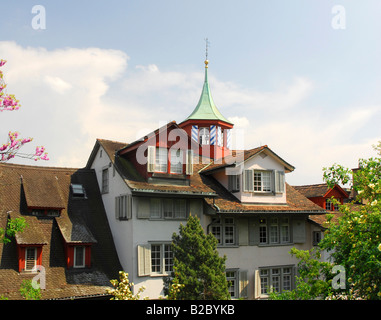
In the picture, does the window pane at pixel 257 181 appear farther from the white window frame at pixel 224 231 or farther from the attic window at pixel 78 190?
the attic window at pixel 78 190

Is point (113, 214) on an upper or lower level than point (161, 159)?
lower

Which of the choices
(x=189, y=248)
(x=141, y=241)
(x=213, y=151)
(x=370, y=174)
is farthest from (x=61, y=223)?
(x=370, y=174)

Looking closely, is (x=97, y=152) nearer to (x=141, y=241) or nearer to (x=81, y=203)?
(x=81, y=203)

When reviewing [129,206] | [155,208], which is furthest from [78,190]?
[155,208]

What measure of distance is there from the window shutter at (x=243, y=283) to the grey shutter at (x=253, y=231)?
1.80 metres

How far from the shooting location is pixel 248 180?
85.3 feet

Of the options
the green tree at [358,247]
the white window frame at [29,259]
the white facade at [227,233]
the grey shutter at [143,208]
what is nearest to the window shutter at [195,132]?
the white facade at [227,233]

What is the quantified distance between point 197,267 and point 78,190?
10031mm

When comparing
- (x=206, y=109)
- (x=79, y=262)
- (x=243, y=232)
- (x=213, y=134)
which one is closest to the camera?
(x=79, y=262)

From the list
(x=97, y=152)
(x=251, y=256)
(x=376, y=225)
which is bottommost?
(x=251, y=256)

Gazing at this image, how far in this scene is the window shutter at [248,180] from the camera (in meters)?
25.8

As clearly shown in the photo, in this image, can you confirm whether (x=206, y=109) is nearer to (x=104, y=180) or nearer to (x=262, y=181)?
(x=262, y=181)

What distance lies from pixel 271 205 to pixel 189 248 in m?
8.77

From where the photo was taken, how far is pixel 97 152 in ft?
89.8
